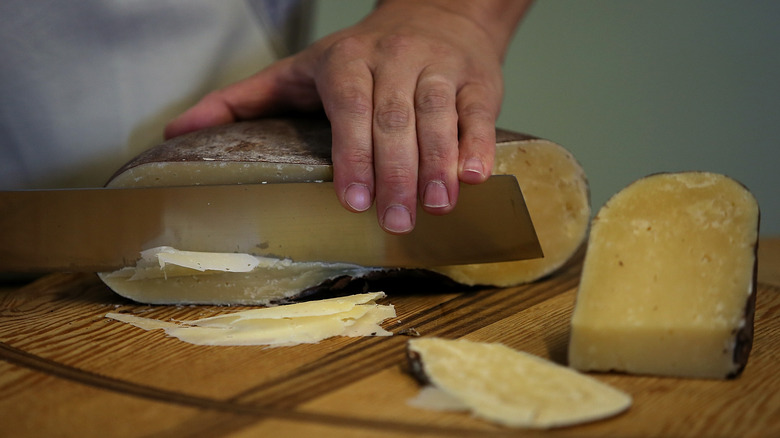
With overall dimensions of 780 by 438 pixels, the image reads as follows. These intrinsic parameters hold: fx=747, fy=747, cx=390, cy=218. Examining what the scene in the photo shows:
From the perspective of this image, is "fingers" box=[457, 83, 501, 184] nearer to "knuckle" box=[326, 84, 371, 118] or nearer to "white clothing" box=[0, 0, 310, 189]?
"knuckle" box=[326, 84, 371, 118]

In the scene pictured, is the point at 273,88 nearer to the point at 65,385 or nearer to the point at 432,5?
the point at 432,5

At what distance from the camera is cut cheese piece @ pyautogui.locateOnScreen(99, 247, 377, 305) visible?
1.49 m

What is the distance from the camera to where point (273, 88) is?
72.7 inches

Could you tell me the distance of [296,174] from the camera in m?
1.47

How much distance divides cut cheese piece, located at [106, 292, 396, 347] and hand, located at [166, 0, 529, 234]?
0.17 meters

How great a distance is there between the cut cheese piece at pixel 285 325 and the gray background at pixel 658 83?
3009 mm

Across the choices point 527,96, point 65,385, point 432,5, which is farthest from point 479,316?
point 527,96

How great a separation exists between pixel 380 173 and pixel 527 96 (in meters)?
2.94

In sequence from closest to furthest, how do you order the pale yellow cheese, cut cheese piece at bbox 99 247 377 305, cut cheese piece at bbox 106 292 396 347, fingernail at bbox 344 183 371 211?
cut cheese piece at bbox 106 292 396 347
fingernail at bbox 344 183 371 211
cut cheese piece at bbox 99 247 377 305
the pale yellow cheese

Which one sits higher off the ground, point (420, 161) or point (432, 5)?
point (432, 5)

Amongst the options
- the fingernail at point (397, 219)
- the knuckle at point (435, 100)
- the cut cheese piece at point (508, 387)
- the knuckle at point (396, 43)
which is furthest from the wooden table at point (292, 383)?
the knuckle at point (396, 43)

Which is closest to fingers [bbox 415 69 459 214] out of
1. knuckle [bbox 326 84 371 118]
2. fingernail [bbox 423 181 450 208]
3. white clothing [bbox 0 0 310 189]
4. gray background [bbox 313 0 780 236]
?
fingernail [bbox 423 181 450 208]

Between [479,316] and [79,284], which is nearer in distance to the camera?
[479,316]

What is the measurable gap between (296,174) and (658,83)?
312 centimetres
